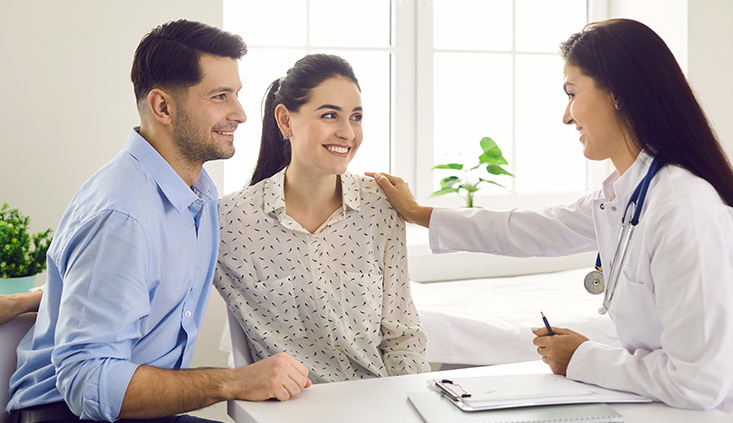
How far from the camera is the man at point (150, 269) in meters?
1.22

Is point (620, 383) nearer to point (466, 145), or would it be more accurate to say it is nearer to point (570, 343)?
point (570, 343)

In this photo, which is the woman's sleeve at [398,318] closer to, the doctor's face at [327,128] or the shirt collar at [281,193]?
the shirt collar at [281,193]

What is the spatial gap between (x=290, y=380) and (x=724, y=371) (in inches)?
29.2

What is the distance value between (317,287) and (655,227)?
2.66 ft

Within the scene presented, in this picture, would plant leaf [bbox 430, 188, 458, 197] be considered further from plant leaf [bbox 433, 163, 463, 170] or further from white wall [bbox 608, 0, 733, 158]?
white wall [bbox 608, 0, 733, 158]

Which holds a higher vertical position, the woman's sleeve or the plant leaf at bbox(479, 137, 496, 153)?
the plant leaf at bbox(479, 137, 496, 153)

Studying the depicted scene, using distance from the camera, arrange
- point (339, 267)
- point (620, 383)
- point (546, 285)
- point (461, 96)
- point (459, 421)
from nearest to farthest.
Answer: point (459, 421), point (620, 383), point (339, 267), point (546, 285), point (461, 96)

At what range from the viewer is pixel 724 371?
1.13 metres

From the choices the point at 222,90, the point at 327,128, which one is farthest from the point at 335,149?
the point at 222,90

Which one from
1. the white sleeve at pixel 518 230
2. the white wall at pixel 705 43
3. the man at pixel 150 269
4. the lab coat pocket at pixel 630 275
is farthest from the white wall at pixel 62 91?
the white wall at pixel 705 43

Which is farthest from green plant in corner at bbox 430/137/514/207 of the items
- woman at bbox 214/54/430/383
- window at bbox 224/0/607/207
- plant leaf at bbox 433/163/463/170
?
woman at bbox 214/54/430/383

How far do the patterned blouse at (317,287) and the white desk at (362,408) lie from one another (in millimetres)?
383

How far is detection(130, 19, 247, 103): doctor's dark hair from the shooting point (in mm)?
1514

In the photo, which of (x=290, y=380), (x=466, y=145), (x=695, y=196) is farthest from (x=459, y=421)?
(x=466, y=145)
